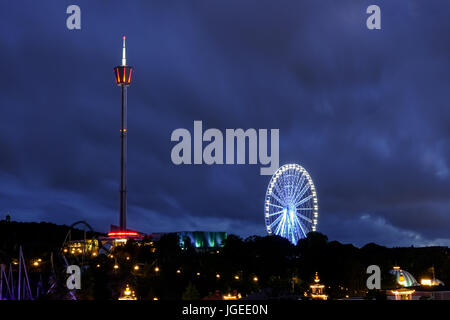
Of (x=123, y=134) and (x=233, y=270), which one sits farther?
(x=123, y=134)

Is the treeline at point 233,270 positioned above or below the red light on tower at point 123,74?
below

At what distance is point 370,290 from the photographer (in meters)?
85.5

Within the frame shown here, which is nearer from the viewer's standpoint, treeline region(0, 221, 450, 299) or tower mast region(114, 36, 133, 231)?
treeline region(0, 221, 450, 299)

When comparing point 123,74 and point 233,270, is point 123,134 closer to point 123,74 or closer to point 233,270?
point 123,74

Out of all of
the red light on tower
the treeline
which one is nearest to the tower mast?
the red light on tower

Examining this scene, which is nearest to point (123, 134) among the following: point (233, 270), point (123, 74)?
point (123, 74)

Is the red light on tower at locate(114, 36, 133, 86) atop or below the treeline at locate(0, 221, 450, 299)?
atop

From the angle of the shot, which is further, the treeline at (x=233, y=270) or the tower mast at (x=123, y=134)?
the tower mast at (x=123, y=134)

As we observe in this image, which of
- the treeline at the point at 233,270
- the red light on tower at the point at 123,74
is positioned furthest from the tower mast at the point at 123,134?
the treeline at the point at 233,270

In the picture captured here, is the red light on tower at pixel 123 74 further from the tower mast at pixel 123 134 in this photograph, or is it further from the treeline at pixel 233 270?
the treeline at pixel 233 270

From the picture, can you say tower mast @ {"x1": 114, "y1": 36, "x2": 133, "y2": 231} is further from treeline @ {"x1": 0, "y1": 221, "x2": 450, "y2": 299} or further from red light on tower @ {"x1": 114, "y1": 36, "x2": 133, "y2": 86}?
treeline @ {"x1": 0, "y1": 221, "x2": 450, "y2": 299}
